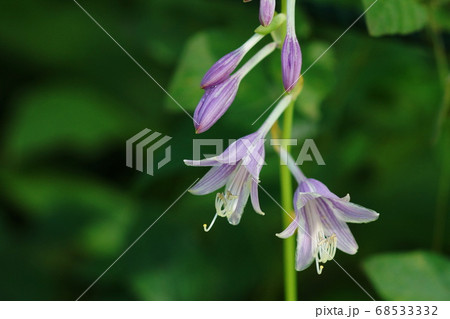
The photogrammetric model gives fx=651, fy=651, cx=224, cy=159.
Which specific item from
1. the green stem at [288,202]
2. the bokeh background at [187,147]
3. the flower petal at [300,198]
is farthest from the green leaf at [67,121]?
the flower petal at [300,198]

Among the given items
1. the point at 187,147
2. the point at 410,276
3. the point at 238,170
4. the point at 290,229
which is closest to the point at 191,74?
the point at 187,147

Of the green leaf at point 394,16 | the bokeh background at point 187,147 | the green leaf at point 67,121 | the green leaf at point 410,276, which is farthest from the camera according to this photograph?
the green leaf at point 67,121

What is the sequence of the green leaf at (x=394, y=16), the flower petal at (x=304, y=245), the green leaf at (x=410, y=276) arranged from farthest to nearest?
the green leaf at (x=410, y=276), the green leaf at (x=394, y=16), the flower petal at (x=304, y=245)

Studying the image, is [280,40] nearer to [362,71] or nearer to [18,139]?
[362,71]

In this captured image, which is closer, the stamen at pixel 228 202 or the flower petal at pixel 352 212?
the flower petal at pixel 352 212

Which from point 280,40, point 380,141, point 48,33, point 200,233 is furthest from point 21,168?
point 280,40

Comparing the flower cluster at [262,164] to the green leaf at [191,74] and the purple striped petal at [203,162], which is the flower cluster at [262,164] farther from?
the green leaf at [191,74]

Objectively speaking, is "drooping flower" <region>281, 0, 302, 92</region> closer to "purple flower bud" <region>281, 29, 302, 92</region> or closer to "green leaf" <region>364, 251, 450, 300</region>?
"purple flower bud" <region>281, 29, 302, 92</region>

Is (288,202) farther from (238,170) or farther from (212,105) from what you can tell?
(212,105)
